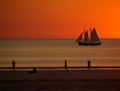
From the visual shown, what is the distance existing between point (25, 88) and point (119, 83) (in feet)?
13.2

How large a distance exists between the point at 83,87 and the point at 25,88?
2.35 m

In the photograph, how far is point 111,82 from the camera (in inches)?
495

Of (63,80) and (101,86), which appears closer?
A: (101,86)

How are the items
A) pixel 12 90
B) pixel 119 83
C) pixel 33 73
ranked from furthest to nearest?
pixel 33 73, pixel 119 83, pixel 12 90

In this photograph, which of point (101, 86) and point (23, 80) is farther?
point (23, 80)

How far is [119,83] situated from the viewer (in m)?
12.3

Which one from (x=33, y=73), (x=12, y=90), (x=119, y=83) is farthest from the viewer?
(x=33, y=73)

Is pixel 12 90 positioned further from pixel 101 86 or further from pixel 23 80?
pixel 101 86

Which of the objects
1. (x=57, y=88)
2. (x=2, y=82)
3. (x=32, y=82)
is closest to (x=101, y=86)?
(x=57, y=88)

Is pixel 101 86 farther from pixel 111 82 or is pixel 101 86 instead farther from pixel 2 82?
pixel 2 82

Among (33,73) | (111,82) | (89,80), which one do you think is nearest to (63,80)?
(89,80)

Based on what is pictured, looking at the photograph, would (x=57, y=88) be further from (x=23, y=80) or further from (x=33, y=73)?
(x=33, y=73)

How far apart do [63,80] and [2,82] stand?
2.73 metres

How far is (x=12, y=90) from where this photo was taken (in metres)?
11.2
